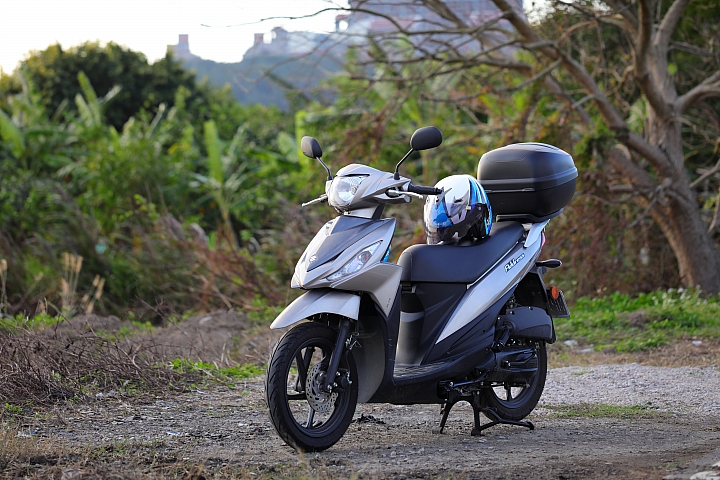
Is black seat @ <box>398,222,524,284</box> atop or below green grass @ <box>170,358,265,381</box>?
atop

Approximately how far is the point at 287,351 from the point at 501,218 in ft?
6.64

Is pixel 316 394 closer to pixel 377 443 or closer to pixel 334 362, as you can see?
pixel 334 362

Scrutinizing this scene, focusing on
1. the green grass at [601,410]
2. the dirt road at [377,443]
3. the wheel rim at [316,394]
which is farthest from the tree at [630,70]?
the wheel rim at [316,394]

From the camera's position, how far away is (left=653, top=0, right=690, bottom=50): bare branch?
11.1 meters

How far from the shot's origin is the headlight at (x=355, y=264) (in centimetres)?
408

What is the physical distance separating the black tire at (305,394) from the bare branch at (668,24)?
8866mm

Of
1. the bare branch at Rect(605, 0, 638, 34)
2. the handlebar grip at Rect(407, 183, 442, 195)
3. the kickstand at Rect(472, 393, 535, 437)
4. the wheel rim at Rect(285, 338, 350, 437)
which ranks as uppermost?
the bare branch at Rect(605, 0, 638, 34)

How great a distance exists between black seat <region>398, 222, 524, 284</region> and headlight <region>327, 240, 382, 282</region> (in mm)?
413

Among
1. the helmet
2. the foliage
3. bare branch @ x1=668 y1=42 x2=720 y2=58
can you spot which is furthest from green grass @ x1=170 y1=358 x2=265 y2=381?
bare branch @ x1=668 y1=42 x2=720 y2=58

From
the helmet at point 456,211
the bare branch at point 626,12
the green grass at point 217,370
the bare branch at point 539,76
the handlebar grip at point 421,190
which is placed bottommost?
the green grass at point 217,370

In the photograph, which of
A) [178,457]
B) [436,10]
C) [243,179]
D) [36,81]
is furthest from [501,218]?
[36,81]

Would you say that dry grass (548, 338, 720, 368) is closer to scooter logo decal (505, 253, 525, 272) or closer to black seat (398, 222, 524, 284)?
scooter logo decal (505, 253, 525, 272)

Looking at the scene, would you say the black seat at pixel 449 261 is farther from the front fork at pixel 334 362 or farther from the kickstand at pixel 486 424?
the kickstand at pixel 486 424

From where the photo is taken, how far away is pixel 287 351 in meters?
3.93
